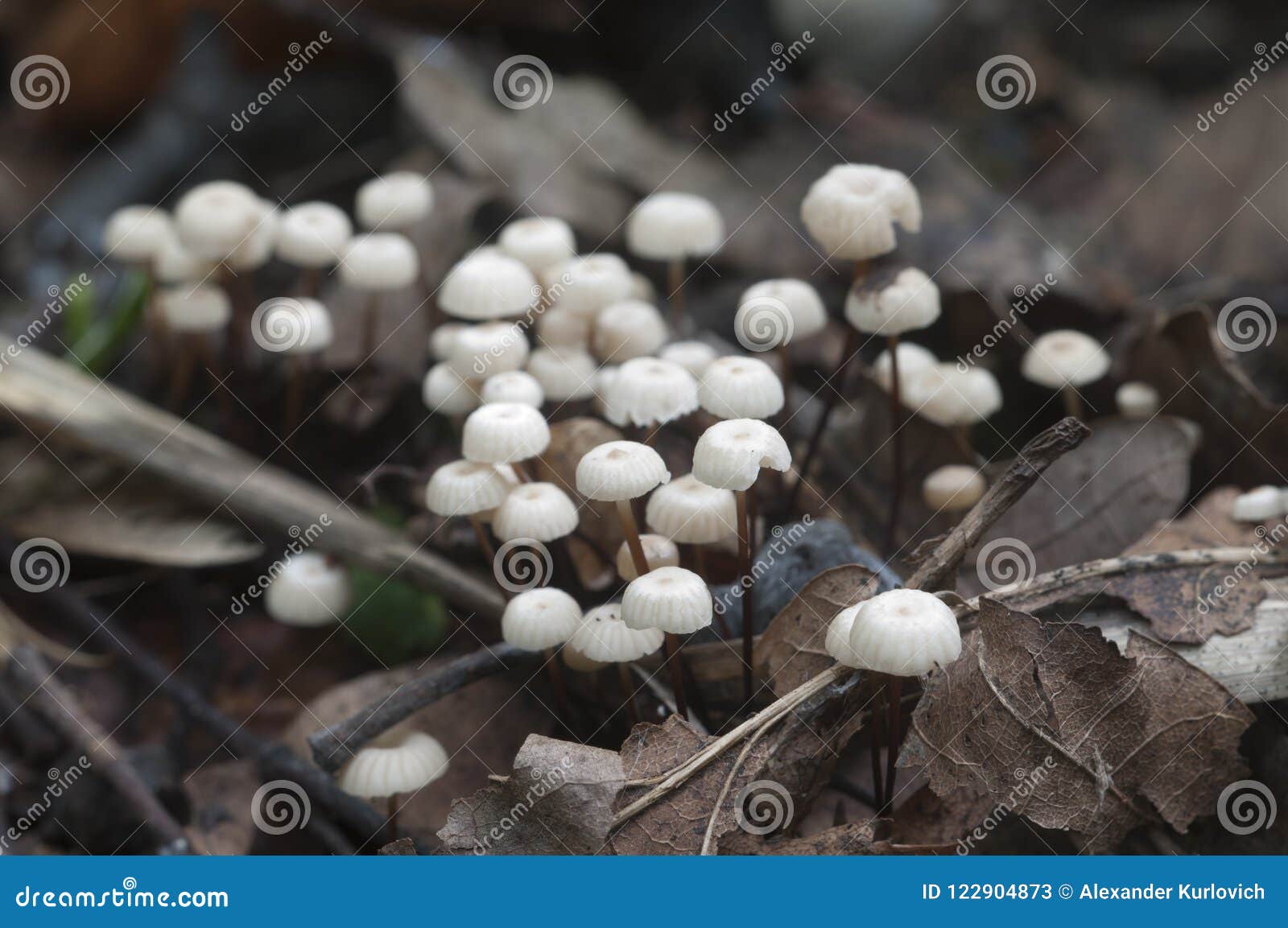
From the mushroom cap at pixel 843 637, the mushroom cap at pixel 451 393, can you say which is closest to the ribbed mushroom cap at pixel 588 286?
the mushroom cap at pixel 451 393

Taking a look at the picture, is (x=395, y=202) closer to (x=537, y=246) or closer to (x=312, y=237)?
(x=312, y=237)

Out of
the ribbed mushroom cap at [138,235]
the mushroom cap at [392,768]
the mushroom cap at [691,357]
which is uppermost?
the mushroom cap at [691,357]

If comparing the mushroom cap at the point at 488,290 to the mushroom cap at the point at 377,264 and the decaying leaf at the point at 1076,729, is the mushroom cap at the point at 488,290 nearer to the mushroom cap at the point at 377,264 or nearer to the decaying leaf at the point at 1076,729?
the mushroom cap at the point at 377,264

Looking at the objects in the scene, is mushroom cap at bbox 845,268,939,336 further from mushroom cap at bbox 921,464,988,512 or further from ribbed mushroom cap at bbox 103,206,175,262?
ribbed mushroom cap at bbox 103,206,175,262

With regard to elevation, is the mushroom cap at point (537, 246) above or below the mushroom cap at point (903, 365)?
below

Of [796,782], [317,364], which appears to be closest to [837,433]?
[796,782]

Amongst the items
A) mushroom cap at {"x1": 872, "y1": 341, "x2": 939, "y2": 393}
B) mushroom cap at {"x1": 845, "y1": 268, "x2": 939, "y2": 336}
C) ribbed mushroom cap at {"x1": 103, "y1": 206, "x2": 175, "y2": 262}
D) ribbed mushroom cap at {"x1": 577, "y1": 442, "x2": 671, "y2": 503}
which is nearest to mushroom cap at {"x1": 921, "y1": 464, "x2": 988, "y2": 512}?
mushroom cap at {"x1": 872, "y1": 341, "x2": 939, "y2": 393}
